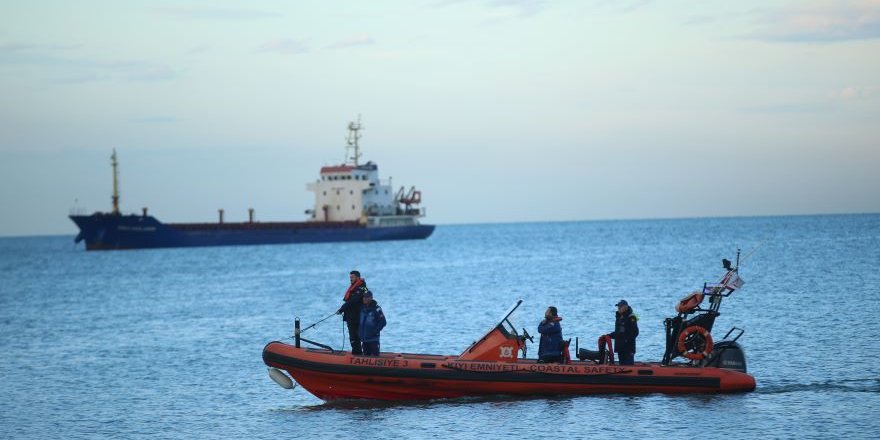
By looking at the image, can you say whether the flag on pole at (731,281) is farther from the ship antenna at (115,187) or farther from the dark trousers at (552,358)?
the ship antenna at (115,187)

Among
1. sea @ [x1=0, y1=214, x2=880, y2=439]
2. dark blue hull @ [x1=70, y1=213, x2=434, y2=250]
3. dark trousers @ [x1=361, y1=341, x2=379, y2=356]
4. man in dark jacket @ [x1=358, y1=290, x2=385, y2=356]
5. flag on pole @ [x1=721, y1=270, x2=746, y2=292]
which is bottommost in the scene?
sea @ [x1=0, y1=214, x2=880, y2=439]

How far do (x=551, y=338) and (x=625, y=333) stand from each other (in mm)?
1301

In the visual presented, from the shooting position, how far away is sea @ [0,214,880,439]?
63.5 feet

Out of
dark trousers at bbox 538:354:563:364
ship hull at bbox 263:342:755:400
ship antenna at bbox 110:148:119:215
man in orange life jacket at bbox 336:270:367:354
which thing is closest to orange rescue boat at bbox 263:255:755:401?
ship hull at bbox 263:342:755:400

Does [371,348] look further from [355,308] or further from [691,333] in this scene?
[691,333]

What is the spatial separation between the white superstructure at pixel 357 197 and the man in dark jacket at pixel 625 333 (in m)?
92.8

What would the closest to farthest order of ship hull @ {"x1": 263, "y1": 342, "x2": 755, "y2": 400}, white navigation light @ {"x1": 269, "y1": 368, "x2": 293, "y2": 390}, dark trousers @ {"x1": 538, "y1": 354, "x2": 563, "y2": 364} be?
ship hull @ {"x1": 263, "y1": 342, "x2": 755, "y2": 400} → dark trousers @ {"x1": 538, "y1": 354, "x2": 563, "y2": 364} → white navigation light @ {"x1": 269, "y1": 368, "x2": 293, "y2": 390}

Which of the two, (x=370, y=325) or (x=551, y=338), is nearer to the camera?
(x=551, y=338)

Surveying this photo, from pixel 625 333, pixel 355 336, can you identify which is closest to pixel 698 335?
pixel 625 333

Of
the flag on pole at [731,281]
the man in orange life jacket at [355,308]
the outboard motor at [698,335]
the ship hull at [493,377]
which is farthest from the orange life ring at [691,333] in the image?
the man in orange life jacket at [355,308]

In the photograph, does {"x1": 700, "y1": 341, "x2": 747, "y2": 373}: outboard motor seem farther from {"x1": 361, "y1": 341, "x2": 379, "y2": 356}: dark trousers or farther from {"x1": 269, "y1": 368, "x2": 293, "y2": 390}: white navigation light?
{"x1": 269, "y1": 368, "x2": 293, "y2": 390}: white navigation light

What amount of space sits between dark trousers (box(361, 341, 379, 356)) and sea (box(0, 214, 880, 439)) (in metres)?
0.96

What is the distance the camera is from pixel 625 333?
2047 centimetres

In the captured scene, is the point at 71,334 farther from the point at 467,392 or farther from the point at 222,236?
the point at 222,236
